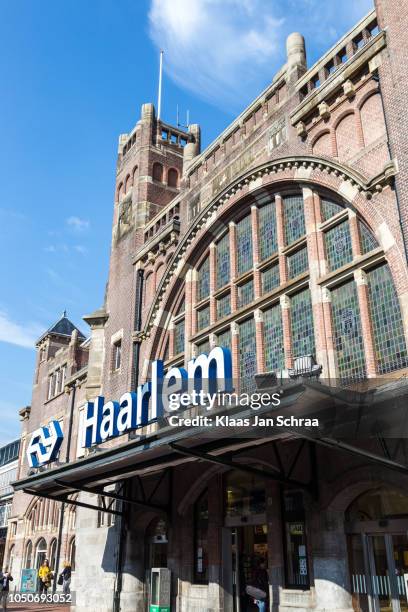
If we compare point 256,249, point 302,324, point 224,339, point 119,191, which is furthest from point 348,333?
point 119,191

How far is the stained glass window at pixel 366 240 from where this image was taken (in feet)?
48.6

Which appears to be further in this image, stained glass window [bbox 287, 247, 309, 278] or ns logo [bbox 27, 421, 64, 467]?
ns logo [bbox 27, 421, 64, 467]

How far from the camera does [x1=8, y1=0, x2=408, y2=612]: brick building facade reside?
13492mm

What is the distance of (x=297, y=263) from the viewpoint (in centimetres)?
1730

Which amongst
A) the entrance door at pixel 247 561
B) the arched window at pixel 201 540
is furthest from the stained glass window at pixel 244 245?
the entrance door at pixel 247 561

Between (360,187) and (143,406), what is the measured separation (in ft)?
28.3

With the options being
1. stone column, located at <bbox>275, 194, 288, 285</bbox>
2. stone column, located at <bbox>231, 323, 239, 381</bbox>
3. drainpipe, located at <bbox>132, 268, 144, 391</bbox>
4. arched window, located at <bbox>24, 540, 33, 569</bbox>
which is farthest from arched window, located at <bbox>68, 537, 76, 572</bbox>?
stone column, located at <bbox>275, 194, 288, 285</bbox>

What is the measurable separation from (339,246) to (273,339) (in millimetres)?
3390

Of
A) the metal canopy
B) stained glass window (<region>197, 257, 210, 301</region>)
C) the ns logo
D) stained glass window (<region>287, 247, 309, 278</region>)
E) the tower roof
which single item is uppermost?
the tower roof

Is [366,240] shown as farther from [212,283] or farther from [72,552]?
[72,552]

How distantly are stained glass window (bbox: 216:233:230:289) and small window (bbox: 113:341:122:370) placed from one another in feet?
21.5

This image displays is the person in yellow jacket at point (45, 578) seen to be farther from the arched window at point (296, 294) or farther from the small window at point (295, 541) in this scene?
the small window at point (295, 541)

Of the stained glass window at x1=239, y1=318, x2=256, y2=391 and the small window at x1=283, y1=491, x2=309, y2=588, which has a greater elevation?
the stained glass window at x1=239, y1=318, x2=256, y2=391

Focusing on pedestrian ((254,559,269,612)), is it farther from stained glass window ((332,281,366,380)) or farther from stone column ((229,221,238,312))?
stone column ((229,221,238,312))
